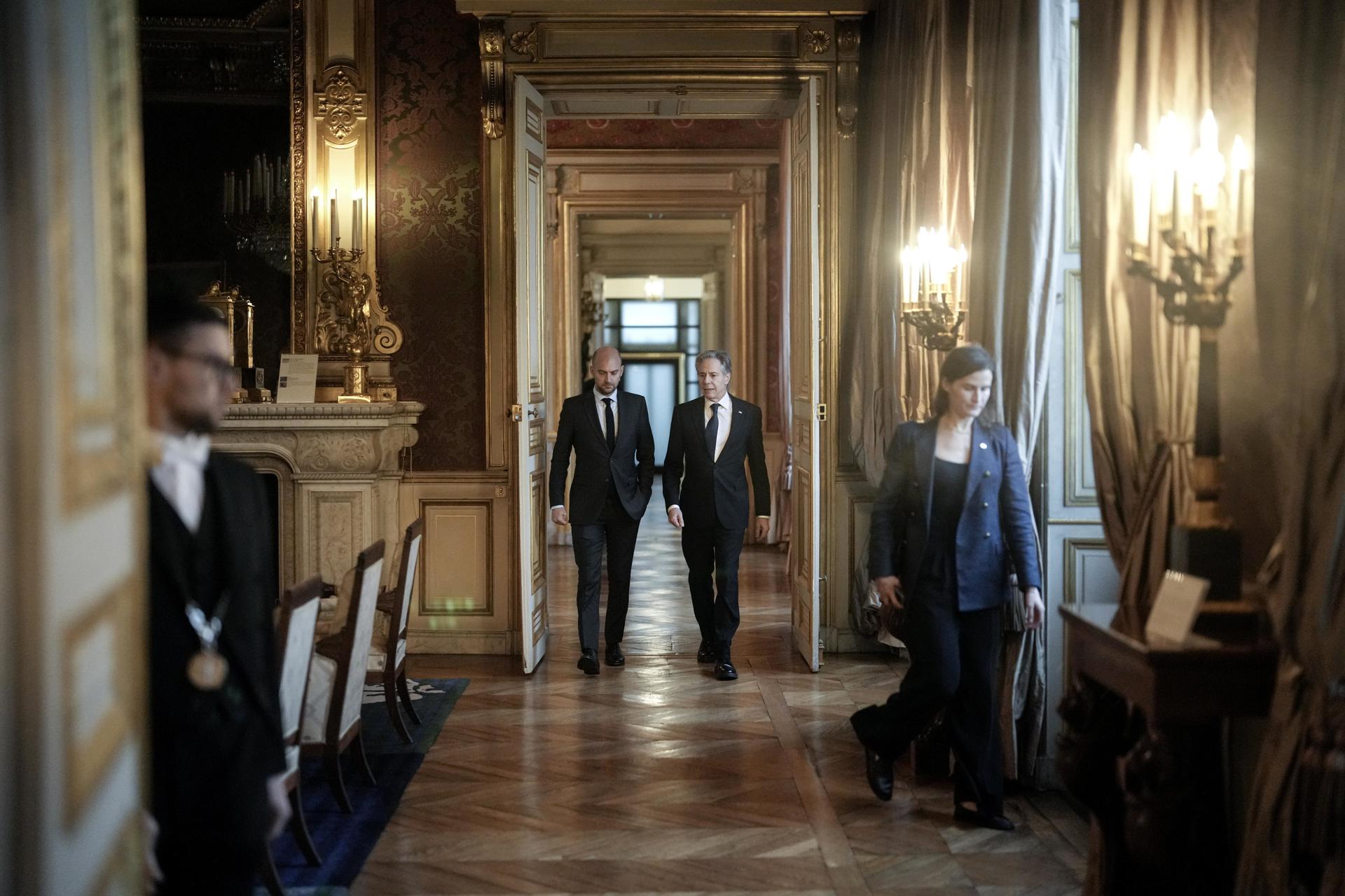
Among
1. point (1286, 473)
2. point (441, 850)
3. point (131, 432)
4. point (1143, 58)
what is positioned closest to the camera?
point (131, 432)

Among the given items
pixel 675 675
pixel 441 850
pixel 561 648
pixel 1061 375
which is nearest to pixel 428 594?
pixel 561 648

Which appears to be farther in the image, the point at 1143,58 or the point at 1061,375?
the point at 1061,375

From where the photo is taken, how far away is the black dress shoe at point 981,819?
3.74 m

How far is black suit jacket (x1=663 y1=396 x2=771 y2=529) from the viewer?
5863 millimetres

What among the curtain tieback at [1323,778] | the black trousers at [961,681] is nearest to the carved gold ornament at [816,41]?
the black trousers at [961,681]

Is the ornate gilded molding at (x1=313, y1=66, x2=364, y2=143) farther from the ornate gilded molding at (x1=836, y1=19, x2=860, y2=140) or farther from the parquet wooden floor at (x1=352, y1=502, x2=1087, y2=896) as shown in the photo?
the parquet wooden floor at (x1=352, y1=502, x2=1087, y2=896)

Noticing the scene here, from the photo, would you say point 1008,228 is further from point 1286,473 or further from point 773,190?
point 773,190

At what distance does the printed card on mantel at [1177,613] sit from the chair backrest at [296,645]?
2.11 m

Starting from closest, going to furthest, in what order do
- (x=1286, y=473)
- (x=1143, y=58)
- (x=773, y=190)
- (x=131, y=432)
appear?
(x=131, y=432), (x=1286, y=473), (x=1143, y=58), (x=773, y=190)

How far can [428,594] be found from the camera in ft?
21.2

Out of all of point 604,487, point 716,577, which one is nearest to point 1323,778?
point 716,577

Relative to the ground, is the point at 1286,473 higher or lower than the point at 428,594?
higher

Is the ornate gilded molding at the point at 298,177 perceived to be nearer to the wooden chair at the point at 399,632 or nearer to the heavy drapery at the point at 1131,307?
the wooden chair at the point at 399,632

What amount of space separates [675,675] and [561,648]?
907mm
